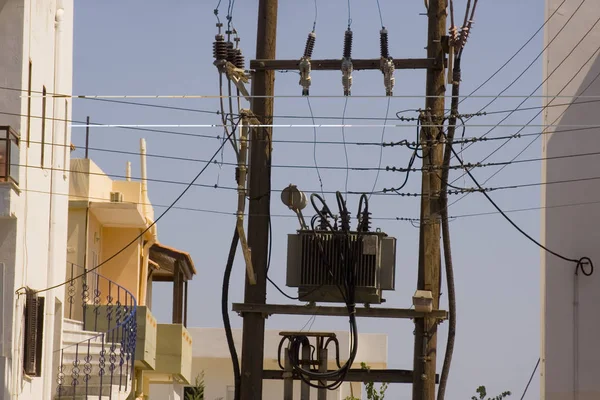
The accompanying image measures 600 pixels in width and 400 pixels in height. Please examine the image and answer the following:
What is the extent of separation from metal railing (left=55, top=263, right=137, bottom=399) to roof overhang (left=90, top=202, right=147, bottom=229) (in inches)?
72.1

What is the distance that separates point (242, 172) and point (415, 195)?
Answer: 248cm

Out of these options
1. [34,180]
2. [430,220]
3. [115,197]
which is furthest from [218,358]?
[430,220]

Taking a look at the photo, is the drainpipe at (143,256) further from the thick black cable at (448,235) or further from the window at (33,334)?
the thick black cable at (448,235)

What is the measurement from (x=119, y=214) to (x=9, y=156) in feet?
34.1

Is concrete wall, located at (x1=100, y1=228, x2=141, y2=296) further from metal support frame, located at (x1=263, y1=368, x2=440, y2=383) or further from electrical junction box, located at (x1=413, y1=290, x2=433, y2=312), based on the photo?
electrical junction box, located at (x1=413, y1=290, x2=433, y2=312)

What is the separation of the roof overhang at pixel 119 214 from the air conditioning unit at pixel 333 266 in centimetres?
1330

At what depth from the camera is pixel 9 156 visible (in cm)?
2116

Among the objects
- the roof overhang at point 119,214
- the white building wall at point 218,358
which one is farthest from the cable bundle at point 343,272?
the white building wall at point 218,358

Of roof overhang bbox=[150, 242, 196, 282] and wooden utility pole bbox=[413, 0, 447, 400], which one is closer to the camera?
wooden utility pole bbox=[413, 0, 447, 400]

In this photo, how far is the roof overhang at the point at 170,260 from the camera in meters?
35.3

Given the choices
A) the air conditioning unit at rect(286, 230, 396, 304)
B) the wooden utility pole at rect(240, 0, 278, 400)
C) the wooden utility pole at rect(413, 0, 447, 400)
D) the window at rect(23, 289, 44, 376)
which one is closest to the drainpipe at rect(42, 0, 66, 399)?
the window at rect(23, 289, 44, 376)

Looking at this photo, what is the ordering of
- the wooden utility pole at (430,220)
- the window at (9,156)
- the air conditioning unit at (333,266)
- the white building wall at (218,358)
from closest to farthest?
the wooden utility pole at (430,220) < the air conditioning unit at (333,266) < the window at (9,156) < the white building wall at (218,358)

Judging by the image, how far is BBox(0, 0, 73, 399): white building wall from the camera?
21.6 m

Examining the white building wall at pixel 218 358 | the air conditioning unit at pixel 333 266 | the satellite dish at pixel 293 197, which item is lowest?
the white building wall at pixel 218 358
